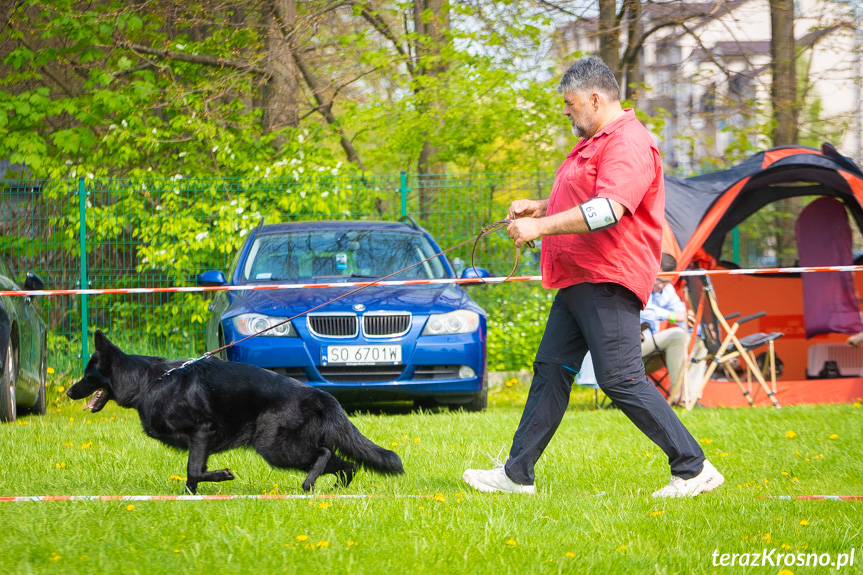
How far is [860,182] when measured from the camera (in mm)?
8633

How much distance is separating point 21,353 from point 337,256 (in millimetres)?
2776

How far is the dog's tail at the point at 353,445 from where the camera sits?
14.6 feet

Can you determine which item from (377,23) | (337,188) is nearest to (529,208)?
(337,188)

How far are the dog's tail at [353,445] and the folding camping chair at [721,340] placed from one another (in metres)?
4.54

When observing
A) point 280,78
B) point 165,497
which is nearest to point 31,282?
point 165,497

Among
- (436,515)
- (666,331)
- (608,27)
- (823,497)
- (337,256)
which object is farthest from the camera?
(608,27)

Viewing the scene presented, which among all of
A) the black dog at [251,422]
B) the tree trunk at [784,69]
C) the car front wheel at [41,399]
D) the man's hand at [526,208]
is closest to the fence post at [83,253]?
the car front wheel at [41,399]

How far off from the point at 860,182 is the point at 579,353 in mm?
5518

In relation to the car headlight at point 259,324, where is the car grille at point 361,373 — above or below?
below

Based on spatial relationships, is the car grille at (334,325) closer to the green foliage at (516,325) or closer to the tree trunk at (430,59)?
the green foliage at (516,325)

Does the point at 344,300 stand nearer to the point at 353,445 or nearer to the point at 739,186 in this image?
the point at 353,445

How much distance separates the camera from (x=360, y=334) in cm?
753

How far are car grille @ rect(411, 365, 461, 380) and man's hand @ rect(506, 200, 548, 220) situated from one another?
325 cm

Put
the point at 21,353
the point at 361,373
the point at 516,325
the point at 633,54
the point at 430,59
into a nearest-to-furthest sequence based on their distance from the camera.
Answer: the point at 361,373 → the point at 21,353 → the point at 516,325 → the point at 633,54 → the point at 430,59
